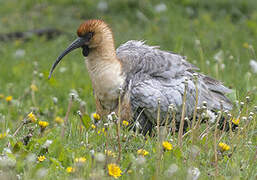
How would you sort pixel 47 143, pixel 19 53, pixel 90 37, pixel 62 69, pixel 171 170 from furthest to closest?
1. pixel 19 53
2. pixel 62 69
3. pixel 90 37
4. pixel 47 143
5. pixel 171 170

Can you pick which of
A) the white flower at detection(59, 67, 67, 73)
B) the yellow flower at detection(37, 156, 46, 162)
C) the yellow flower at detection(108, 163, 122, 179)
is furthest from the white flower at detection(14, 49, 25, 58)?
the yellow flower at detection(108, 163, 122, 179)

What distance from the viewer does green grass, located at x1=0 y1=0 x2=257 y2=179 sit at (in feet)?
12.9

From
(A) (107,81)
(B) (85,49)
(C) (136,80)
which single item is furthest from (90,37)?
(C) (136,80)

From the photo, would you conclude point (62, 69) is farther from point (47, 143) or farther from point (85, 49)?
point (47, 143)

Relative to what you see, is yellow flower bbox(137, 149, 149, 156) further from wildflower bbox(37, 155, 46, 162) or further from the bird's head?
the bird's head

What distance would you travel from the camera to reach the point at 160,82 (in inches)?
219

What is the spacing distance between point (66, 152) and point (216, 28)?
7.11m

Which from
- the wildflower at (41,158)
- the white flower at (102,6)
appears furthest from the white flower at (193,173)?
the white flower at (102,6)

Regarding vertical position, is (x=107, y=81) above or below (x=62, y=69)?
above

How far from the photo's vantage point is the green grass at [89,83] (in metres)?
3.92

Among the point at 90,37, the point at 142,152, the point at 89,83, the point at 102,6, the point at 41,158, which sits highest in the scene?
the point at 90,37

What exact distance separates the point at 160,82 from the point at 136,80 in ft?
0.86

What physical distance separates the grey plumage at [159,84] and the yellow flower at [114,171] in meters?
1.74

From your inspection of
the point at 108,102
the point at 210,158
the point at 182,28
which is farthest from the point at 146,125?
the point at 182,28
